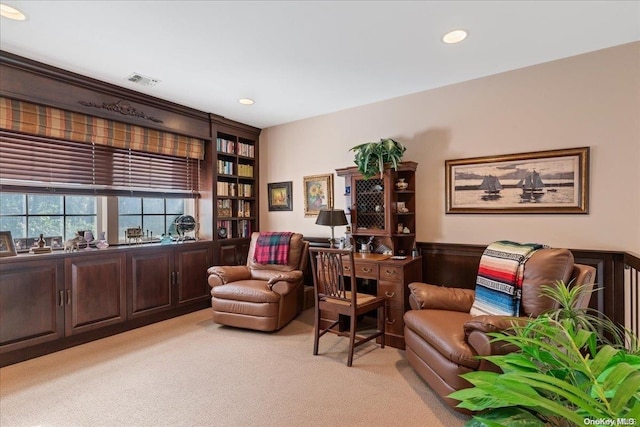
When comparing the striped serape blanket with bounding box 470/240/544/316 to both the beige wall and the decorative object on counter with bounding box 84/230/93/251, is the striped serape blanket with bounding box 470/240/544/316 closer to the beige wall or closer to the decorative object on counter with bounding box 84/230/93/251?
the beige wall

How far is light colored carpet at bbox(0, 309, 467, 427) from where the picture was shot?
193 centimetres

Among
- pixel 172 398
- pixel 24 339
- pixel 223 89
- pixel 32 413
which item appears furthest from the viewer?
pixel 223 89

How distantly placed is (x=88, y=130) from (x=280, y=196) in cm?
242

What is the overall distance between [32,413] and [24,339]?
995 mm

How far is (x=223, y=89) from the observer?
11.1ft

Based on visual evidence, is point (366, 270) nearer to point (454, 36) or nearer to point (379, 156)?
point (379, 156)

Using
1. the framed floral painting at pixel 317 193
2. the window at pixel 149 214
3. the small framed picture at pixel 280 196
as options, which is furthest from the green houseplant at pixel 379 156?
the window at pixel 149 214

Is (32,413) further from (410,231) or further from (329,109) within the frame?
(329,109)

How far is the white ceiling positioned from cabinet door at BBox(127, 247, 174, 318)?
1844 millimetres

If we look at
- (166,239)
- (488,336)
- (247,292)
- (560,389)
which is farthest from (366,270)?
(166,239)

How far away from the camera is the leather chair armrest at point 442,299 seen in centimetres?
255

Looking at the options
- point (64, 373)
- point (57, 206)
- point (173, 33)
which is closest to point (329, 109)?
point (173, 33)

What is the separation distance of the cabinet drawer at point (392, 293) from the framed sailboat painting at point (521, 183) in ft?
3.39

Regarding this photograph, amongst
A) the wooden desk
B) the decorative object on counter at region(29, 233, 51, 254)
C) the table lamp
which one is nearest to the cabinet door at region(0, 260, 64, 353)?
the decorative object on counter at region(29, 233, 51, 254)
